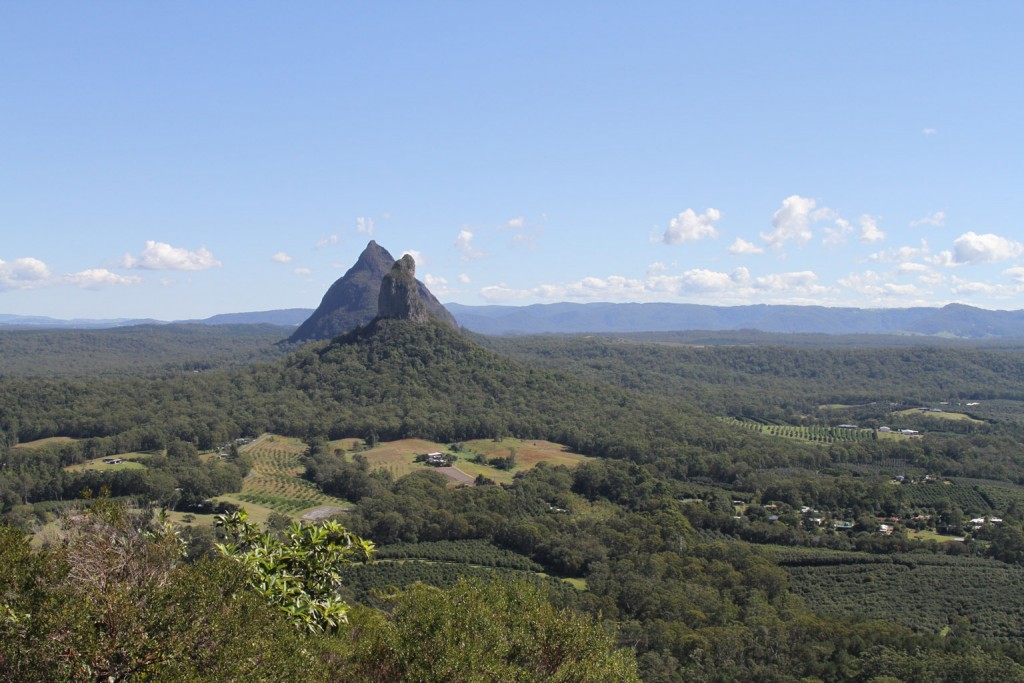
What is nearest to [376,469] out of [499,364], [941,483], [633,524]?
[633,524]

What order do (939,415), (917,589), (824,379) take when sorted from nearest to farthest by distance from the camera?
(917,589) < (939,415) < (824,379)

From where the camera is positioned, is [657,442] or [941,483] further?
[657,442]

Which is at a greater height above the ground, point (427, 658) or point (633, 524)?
point (427, 658)

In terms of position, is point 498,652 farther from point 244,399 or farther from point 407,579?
point 244,399

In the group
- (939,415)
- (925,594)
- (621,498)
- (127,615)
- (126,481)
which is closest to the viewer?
(127,615)

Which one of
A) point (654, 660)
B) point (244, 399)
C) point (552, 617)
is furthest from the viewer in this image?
point (244, 399)

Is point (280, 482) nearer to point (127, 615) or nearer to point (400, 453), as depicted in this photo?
point (400, 453)

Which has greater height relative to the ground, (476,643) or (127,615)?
(127,615)

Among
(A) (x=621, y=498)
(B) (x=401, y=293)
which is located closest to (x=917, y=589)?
(A) (x=621, y=498)
